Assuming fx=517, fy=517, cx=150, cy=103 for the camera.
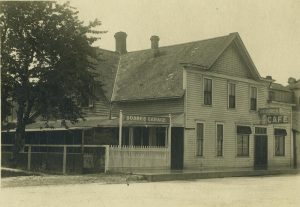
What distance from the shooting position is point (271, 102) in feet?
98.7

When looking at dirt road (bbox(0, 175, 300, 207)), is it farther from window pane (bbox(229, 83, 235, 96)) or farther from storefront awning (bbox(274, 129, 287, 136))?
storefront awning (bbox(274, 129, 287, 136))

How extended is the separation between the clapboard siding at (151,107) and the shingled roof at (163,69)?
0.46m

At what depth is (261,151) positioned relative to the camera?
1142 inches

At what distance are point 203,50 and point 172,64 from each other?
68.8 inches

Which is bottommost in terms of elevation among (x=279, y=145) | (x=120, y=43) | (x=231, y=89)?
(x=279, y=145)

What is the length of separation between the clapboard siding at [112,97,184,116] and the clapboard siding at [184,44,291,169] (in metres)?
0.60

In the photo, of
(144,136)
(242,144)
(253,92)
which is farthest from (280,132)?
(144,136)

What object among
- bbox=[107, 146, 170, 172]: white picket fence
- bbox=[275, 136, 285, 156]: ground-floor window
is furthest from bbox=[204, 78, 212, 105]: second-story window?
bbox=[275, 136, 285, 156]: ground-floor window

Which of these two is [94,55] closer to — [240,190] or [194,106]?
[194,106]

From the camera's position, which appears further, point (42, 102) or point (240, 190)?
point (42, 102)

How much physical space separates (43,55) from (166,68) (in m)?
8.06

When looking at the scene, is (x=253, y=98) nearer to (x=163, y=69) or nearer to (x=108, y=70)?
(x=163, y=69)

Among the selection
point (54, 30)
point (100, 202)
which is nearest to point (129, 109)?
point (54, 30)

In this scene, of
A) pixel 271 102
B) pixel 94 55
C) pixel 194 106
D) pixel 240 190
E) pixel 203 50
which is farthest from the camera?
pixel 271 102
